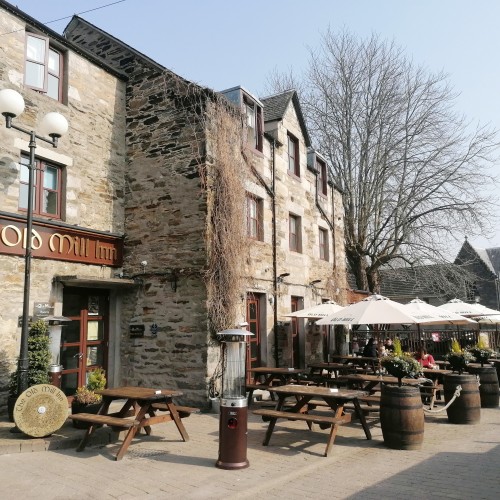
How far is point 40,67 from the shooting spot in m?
9.66

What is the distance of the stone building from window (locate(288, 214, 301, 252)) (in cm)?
165

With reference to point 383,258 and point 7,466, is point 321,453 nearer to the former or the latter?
point 7,466

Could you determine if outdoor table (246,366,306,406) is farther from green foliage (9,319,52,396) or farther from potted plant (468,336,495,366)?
potted plant (468,336,495,366)

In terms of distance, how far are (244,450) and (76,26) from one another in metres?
12.1

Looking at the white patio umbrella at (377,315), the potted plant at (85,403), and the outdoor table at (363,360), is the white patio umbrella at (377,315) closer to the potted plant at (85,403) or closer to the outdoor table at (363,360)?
the outdoor table at (363,360)

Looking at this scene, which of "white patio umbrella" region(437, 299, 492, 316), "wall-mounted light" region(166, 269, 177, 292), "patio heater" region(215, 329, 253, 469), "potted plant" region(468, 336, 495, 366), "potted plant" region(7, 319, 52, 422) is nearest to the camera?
"patio heater" region(215, 329, 253, 469)

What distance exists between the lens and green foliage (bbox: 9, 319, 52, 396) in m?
7.71

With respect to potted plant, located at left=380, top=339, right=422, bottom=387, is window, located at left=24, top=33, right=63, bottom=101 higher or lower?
higher

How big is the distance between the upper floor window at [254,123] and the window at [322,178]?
4.35 m

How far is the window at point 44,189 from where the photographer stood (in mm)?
9156

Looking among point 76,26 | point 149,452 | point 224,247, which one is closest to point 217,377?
point 224,247

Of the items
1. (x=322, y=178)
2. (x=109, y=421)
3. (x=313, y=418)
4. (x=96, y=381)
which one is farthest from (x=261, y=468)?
(x=322, y=178)

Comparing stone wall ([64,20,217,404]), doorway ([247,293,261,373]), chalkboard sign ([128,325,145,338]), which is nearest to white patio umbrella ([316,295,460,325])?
doorway ([247,293,261,373])

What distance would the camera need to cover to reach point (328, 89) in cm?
2308
